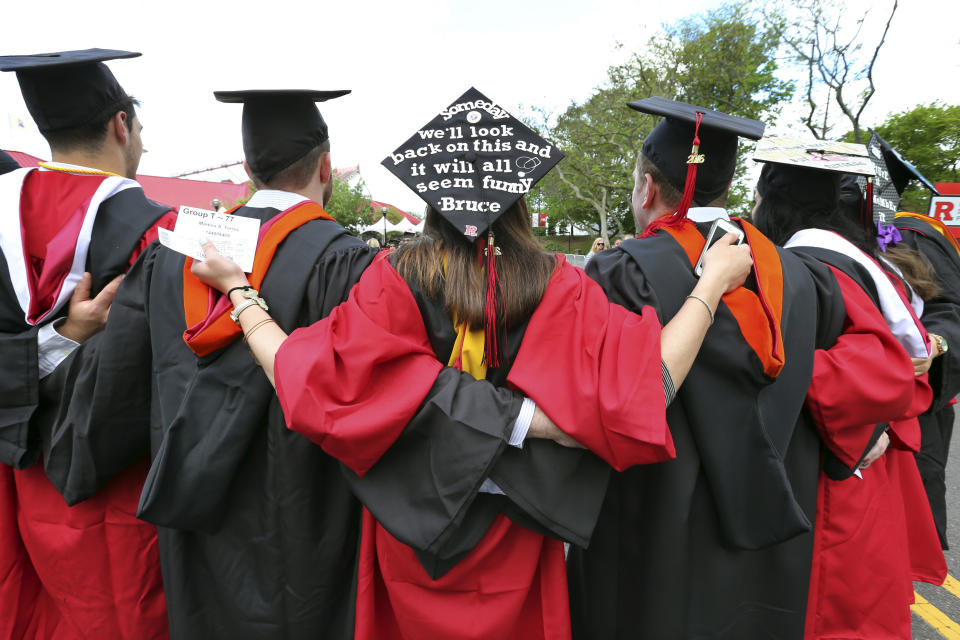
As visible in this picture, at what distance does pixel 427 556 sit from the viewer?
54.8 inches

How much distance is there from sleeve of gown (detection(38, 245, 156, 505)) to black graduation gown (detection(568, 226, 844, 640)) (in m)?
1.57

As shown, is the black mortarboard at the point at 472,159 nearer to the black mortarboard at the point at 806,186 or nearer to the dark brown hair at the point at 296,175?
the dark brown hair at the point at 296,175

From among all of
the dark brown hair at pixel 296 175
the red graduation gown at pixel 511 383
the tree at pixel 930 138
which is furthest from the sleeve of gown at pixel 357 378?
the tree at pixel 930 138

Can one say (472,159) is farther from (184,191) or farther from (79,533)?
(184,191)

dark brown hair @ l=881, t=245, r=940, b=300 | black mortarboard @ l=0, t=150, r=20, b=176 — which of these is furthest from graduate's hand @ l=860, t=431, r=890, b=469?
black mortarboard @ l=0, t=150, r=20, b=176

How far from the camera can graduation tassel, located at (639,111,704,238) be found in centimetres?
163

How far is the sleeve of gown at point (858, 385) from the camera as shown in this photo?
5.39ft

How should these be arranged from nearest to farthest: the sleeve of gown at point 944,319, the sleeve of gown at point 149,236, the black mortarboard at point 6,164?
1. the sleeve of gown at point 149,236
2. the sleeve of gown at point 944,319
3. the black mortarboard at point 6,164

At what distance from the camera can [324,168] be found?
6.34 feet

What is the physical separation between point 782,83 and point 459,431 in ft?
76.3

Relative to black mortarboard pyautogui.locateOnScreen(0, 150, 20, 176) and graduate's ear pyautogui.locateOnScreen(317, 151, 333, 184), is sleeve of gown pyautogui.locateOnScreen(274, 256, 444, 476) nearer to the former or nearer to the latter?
graduate's ear pyautogui.locateOnScreen(317, 151, 333, 184)

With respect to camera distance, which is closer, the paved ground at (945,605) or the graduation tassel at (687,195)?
the graduation tassel at (687,195)

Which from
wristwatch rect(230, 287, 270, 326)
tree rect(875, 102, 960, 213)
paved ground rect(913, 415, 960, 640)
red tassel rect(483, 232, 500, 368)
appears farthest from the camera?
tree rect(875, 102, 960, 213)

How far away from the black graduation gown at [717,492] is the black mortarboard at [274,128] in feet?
3.68
